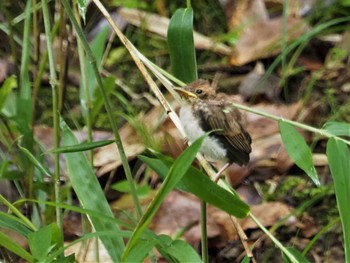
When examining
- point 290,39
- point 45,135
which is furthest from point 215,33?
point 45,135

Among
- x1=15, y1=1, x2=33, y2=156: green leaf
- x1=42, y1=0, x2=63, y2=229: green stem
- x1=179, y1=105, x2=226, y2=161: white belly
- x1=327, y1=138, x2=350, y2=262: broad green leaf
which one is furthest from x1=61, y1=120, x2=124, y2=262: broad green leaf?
x1=327, y1=138, x2=350, y2=262: broad green leaf

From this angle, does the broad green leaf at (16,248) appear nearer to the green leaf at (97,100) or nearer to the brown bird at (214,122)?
the brown bird at (214,122)

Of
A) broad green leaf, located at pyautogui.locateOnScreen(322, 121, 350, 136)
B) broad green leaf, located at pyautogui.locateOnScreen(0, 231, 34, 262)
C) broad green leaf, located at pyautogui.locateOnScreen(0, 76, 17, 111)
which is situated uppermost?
broad green leaf, located at pyautogui.locateOnScreen(0, 76, 17, 111)

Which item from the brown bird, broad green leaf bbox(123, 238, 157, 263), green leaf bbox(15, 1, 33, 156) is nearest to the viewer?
broad green leaf bbox(123, 238, 157, 263)

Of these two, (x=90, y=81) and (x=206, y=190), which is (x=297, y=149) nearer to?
(x=206, y=190)

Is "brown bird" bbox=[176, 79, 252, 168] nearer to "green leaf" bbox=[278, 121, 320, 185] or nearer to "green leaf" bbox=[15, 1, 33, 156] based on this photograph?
"green leaf" bbox=[278, 121, 320, 185]

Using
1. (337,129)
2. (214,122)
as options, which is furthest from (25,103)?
(337,129)
